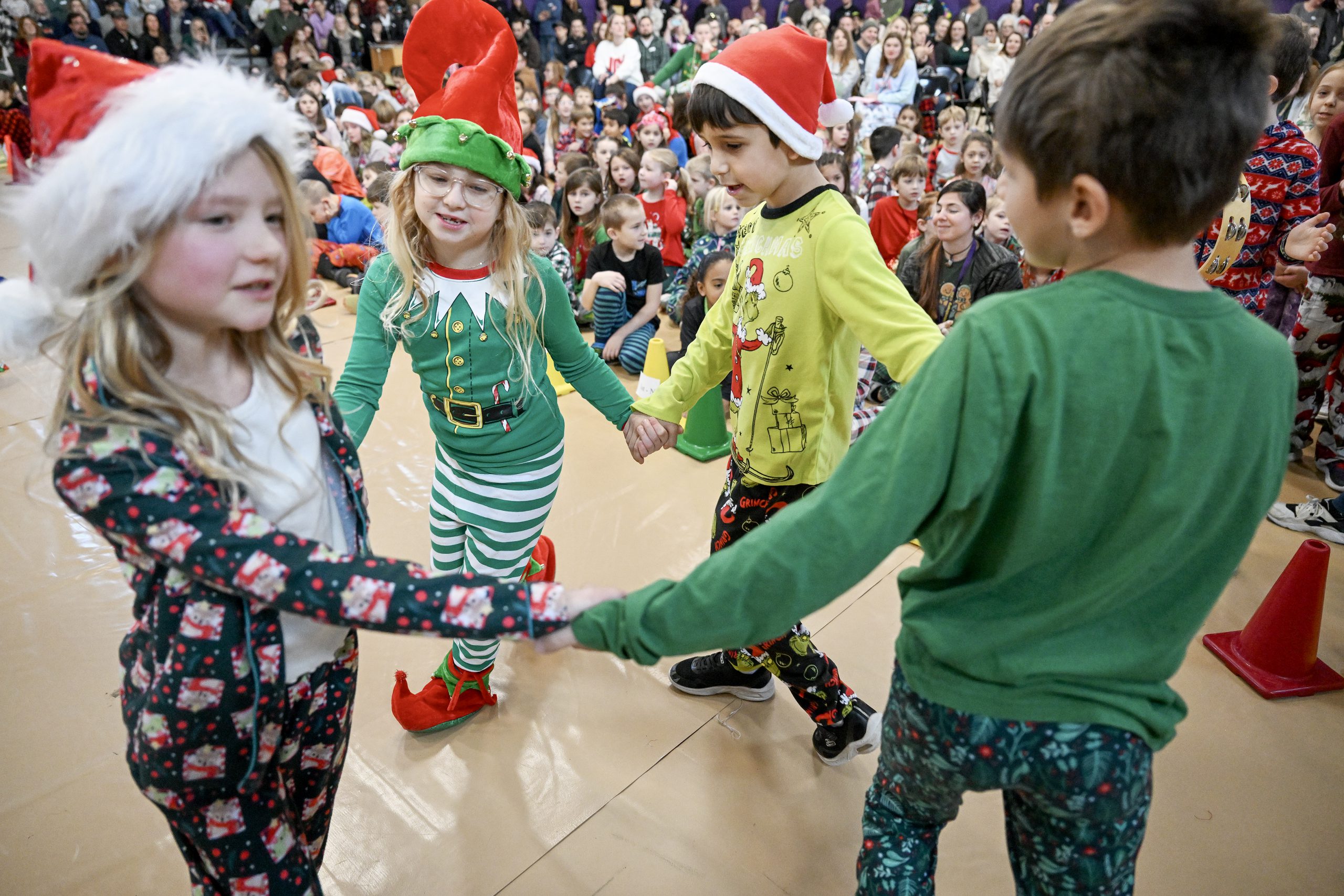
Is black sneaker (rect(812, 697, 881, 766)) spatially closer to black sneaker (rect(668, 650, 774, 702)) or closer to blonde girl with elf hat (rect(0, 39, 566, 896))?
black sneaker (rect(668, 650, 774, 702))

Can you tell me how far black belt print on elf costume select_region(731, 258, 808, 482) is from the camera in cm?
167

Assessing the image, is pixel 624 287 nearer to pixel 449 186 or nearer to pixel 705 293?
pixel 705 293

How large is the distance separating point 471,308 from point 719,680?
1.15 metres

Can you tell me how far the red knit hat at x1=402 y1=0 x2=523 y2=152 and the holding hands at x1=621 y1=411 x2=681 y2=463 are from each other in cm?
67

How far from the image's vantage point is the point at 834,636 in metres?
2.35

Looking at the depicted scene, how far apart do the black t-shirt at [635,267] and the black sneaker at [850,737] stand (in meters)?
3.04

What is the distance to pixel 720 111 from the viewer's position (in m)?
1.65

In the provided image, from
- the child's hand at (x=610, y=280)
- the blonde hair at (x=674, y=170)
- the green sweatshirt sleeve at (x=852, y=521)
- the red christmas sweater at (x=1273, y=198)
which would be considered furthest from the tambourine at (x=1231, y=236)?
the blonde hair at (x=674, y=170)

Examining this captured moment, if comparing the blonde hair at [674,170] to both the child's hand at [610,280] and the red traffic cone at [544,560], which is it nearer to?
the child's hand at [610,280]

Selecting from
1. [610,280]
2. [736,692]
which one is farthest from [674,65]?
[736,692]

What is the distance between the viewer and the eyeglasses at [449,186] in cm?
169

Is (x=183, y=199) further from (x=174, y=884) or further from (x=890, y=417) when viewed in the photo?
(x=174, y=884)

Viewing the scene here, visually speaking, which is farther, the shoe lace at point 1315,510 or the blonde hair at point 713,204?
the blonde hair at point 713,204

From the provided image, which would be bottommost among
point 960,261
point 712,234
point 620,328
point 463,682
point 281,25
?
point 463,682
